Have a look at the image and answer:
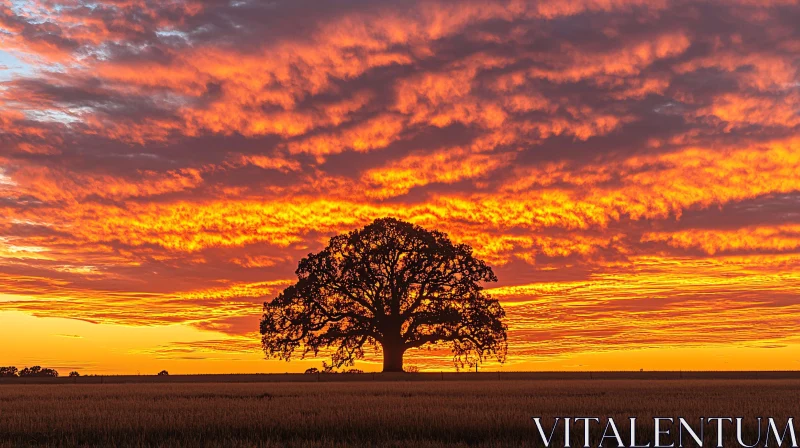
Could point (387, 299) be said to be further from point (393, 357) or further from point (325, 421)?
point (325, 421)

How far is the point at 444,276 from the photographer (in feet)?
177

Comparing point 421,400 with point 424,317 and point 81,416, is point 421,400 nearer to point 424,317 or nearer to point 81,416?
point 81,416

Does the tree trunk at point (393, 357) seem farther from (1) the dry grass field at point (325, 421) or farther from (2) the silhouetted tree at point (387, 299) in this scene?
(1) the dry grass field at point (325, 421)

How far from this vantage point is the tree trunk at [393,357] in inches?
2106


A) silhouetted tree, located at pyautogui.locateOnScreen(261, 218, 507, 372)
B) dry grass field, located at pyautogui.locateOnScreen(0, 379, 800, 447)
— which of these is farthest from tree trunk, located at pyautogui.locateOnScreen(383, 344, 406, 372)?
dry grass field, located at pyautogui.locateOnScreen(0, 379, 800, 447)

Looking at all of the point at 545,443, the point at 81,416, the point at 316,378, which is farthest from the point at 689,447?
the point at 316,378

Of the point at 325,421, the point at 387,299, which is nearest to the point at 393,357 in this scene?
the point at 387,299

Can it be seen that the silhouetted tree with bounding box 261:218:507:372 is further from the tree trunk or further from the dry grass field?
the dry grass field

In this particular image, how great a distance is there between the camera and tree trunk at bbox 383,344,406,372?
5350 centimetres

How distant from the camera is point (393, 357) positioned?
53.6 m

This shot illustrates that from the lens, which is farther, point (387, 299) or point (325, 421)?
point (387, 299)

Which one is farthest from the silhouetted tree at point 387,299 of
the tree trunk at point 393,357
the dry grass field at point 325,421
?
the dry grass field at point 325,421

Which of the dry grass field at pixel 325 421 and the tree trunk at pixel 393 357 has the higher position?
the tree trunk at pixel 393 357

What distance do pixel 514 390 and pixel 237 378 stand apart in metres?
23.3
